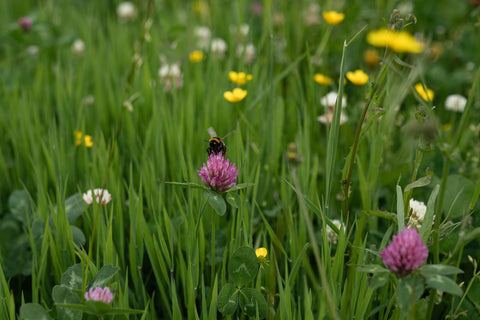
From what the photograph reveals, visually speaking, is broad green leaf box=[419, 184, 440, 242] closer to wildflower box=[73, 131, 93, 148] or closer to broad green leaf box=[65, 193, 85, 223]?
broad green leaf box=[65, 193, 85, 223]

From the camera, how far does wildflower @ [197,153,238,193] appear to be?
87 centimetres

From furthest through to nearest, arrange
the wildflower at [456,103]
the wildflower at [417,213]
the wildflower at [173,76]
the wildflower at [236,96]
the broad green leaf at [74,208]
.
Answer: the wildflower at [173,76] → the wildflower at [456,103] → the wildflower at [236,96] → the broad green leaf at [74,208] → the wildflower at [417,213]

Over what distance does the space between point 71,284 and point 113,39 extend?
5.35 ft

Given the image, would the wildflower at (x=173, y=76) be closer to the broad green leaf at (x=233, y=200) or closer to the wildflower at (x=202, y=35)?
the wildflower at (x=202, y=35)

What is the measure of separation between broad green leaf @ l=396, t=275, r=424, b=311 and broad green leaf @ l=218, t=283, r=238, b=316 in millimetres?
341

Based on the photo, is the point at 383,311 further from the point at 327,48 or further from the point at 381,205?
the point at 327,48

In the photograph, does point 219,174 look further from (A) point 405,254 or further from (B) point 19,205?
(B) point 19,205

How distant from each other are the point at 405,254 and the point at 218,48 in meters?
1.69

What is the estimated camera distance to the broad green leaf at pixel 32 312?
837 millimetres

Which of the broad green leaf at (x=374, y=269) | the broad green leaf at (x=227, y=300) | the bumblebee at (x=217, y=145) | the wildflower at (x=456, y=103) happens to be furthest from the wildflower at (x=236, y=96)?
the wildflower at (x=456, y=103)

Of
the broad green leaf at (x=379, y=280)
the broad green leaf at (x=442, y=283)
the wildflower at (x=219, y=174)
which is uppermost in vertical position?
the wildflower at (x=219, y=174)

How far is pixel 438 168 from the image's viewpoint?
150 centimetres

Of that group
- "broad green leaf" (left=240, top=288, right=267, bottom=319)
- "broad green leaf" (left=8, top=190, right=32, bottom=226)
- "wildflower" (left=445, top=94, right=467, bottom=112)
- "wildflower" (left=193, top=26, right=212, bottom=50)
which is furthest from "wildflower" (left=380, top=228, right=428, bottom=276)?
"wildflower" (left=193, top=26, right=212, bottom=50)

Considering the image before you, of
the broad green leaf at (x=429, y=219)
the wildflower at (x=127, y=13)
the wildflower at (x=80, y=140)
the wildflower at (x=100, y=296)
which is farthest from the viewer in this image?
the wildflower at (x=127, y=13)
